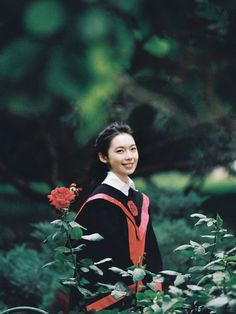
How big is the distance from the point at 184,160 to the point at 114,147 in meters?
3.22

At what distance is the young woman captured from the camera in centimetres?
198

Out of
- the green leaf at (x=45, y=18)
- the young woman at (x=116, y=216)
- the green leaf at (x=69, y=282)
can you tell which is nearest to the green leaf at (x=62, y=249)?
the green leaf at (x=69, y=282)

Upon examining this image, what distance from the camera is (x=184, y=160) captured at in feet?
17.2

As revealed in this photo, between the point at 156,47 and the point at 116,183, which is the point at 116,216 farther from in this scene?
the point at 156,47

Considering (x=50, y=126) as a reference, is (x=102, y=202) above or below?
below

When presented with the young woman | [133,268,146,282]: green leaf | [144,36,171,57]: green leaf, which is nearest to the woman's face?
the young woman

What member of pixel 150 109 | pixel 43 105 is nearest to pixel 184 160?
pixel 150 109

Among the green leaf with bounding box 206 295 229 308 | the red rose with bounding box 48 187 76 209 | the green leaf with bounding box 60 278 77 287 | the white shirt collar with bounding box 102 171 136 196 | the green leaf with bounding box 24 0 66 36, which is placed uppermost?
the white shirt collar with bounding box 102 171 136 196

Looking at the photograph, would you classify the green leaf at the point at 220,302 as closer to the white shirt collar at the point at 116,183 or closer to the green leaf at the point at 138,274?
the green leaf at the point at 138,274

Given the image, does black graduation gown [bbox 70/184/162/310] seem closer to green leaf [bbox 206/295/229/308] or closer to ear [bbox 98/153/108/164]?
ear [bbox 98/153/108/164]

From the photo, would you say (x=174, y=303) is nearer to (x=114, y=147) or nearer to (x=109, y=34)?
(x=109, y=34)

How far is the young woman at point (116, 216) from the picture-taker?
1.98 m

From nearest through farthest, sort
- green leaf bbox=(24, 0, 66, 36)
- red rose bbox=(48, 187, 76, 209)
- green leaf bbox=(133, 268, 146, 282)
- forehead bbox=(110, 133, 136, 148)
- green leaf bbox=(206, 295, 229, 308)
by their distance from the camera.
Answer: green leaf bbox=(24, 0, 66, 36) < green leaf bbox=(206, 295, 229, 308) < green leaf bbox=(133, 268, 146, 282) < red rose bbox=(48, 187, 76, 209) < forehead bbox=(110, 133, 136, 148)

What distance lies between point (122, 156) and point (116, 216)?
0.20m
